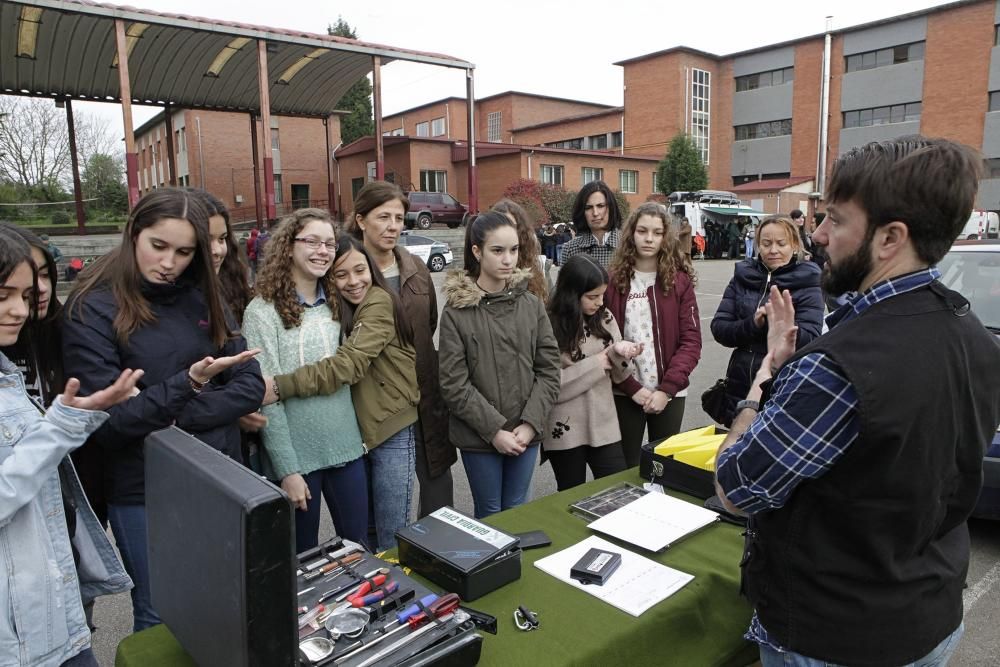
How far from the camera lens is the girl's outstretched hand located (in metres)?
1.47

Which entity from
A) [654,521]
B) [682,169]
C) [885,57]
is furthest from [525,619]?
[885,57]

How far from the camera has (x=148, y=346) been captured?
2.06m

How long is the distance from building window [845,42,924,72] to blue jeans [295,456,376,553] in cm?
4562

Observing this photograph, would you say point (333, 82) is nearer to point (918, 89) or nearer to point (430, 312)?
point (430, 312)

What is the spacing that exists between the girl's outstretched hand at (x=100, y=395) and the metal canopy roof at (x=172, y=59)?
50.1 ft

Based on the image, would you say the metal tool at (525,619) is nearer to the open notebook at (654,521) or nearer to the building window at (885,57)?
the open notebook at (654,521)

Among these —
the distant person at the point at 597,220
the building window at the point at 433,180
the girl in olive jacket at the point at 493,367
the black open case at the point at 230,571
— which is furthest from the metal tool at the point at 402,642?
the building window at the point at 433,180

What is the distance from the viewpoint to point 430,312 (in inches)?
131

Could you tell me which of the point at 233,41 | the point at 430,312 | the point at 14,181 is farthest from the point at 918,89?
the point at 14,181

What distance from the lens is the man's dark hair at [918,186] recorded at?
1212mm

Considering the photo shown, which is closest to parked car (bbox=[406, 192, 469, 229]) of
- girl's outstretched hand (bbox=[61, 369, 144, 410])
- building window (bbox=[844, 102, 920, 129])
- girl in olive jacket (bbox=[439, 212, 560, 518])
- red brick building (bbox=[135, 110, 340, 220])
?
red brick building (bbox=[135, 110, 340, 220])

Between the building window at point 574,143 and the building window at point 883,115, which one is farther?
the building window at point 574,143

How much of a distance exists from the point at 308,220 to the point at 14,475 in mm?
1542

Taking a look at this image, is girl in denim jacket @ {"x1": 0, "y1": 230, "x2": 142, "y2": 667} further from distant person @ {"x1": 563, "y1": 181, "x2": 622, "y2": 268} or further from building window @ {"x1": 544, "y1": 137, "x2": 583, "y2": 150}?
building window @ {"x1": 544, "y1": 137, "x2": 583, "y2": 150}
